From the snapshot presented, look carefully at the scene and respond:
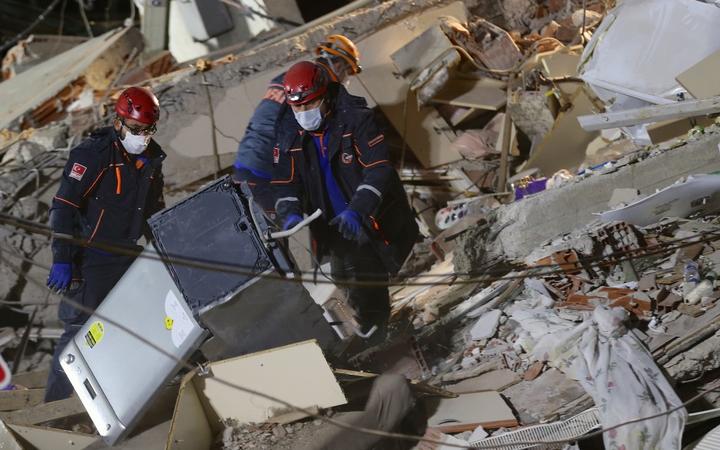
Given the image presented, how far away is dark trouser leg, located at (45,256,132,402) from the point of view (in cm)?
524

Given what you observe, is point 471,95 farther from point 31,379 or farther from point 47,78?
point 47,78

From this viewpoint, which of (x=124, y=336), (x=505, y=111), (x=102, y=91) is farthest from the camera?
(x=102, y=91)

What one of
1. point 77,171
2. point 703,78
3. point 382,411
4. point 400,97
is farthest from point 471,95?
point 382,411

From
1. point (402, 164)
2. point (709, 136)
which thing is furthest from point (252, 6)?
point (709, 136)

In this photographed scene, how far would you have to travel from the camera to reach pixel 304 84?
5.00 m

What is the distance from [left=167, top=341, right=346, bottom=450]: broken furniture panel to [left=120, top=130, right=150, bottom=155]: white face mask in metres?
1.52

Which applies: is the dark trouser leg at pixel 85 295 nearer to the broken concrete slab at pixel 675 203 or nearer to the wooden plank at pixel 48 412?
the wooden plank at pixel 48 412

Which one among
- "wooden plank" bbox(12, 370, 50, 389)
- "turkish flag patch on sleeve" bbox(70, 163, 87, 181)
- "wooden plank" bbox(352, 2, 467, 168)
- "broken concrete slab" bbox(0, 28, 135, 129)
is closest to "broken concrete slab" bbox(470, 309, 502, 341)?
"wooden plank" bbox(352, 2, 467, 168)

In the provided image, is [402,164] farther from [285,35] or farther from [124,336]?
[124,336]

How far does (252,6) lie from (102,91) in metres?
1.99

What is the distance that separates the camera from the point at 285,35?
26.7ft

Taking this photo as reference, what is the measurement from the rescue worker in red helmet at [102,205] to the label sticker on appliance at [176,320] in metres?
0.92

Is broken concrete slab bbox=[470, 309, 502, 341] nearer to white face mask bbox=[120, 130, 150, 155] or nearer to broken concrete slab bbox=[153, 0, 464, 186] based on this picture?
white face mask bbox=[120, 130, 150, 155]

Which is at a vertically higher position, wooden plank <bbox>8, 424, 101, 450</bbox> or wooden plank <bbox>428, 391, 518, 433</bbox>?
wooden plank <bbox>8, 424, 101, 450</bbox>
